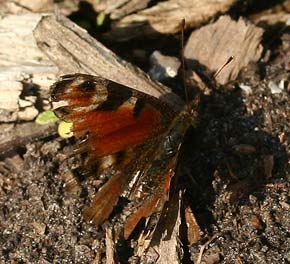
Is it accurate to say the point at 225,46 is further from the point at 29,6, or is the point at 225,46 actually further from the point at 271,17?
the point at 29,6

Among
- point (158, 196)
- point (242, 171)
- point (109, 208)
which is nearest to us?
point (158, 196)

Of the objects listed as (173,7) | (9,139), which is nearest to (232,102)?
(173,7)

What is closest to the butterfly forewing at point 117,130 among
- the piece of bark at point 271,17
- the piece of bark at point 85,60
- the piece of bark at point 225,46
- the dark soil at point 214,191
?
the dark soil at point 214,191

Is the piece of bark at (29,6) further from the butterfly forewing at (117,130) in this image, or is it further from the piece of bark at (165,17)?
the butterfly forewing at (117,130)

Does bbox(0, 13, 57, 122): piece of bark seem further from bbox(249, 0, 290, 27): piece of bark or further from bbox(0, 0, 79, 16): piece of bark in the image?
bbox(249, 0, 290, 27): piece of bark

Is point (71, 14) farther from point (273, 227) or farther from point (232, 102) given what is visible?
point (273, 227)

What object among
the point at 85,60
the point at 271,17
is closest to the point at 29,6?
the point at 85,60

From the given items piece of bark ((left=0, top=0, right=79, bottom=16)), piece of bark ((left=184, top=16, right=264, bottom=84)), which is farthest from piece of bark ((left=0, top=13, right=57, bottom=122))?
piece of bark ((left=184, top=16, right=264, bottom=84))
